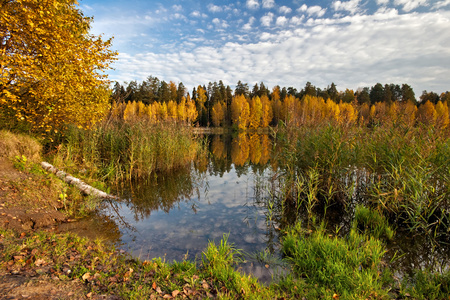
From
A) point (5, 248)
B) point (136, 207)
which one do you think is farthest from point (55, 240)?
point (136, 207)

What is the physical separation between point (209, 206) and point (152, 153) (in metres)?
4.53

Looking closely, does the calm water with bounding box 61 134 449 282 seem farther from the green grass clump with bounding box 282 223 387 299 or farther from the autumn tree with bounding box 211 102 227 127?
the autumn tree with bounding box 211 102 227 127

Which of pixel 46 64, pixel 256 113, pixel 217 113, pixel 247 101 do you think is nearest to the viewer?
pixel 46 64

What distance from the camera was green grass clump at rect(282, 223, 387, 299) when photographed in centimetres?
325

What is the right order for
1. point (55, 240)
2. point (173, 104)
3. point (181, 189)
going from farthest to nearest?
point (173, 104), point (181, 189), point (55, 240)

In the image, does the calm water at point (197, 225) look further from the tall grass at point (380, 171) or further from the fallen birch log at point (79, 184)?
the tall grass at point (380, 171)

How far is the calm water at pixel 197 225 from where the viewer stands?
185 inches

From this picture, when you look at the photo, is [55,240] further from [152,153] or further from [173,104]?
[173,104]

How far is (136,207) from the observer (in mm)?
7832

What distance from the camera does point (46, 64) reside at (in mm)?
8688

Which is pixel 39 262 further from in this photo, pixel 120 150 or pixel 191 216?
pixel 120 150

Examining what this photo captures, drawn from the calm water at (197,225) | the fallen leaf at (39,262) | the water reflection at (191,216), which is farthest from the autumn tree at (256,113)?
the fallen leaf at (39,262)

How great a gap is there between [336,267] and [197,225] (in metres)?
3.87

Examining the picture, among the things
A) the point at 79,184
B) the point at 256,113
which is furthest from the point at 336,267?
the point at 256,113
